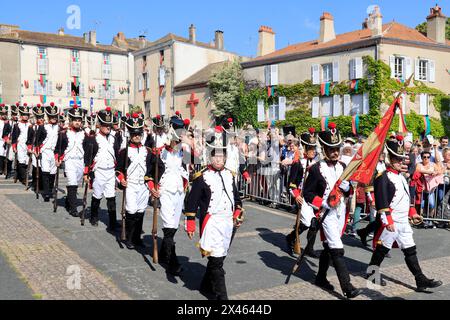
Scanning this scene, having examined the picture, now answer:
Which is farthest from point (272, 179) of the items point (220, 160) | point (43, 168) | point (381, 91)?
point (381, 91)

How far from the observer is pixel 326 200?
6.54m

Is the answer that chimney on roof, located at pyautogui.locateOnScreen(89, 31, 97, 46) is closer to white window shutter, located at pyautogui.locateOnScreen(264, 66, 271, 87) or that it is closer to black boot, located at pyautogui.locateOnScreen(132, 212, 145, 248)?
white window shutter, located at pyautogui.locateOnScreen(264, 66, 271, 87)

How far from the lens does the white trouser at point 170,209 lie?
701cm

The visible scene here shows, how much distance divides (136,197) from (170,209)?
4.37 ft

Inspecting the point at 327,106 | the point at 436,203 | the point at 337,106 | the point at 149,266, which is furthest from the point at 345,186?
the point at 327,106

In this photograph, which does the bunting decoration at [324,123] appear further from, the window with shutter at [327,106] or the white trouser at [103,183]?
the white trouser at [103,183]

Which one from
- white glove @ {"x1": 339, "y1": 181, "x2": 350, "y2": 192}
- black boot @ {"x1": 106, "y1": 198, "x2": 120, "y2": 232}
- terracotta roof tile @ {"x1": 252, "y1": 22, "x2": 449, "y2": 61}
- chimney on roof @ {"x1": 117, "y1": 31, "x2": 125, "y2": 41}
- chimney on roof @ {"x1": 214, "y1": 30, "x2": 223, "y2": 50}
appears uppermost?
chimney on roof @ {"x1": 117, "y1": 31, "x2": 125, "y2": 41}

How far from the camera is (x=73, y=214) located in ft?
35.1

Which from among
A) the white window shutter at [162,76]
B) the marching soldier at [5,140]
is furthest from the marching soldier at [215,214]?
the white window shutter at [162,76]

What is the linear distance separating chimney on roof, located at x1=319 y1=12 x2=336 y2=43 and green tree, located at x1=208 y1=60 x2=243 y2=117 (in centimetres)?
787

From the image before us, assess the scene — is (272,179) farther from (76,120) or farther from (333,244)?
(333,244)

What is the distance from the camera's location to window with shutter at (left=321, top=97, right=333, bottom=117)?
3281 cm

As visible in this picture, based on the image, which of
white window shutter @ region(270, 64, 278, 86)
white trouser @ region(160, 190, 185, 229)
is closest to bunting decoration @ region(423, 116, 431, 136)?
white window shutter @ region(270, 64, 278, 86)
